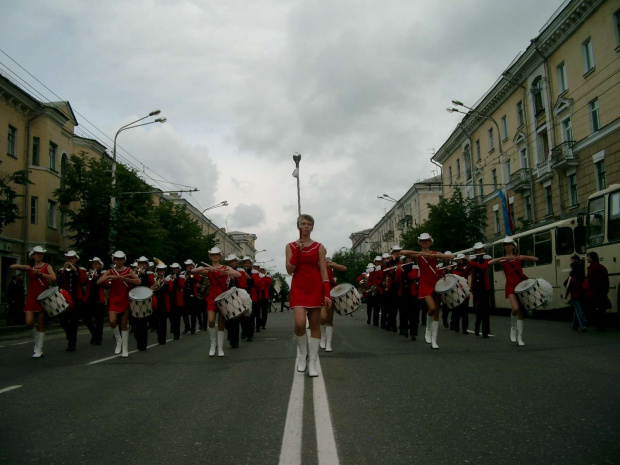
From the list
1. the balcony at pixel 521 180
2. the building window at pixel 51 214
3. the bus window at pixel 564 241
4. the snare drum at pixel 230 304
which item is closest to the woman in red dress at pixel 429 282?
the snare drum at pixel 230 304

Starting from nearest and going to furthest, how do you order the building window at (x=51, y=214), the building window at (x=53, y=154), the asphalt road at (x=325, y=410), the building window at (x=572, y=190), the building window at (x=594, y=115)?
the asphalt road at (x=325, y=410)
the building window at (x=594, y=115)
the building window at (x=572, y=190)
the building window at (x=51, y=214)
the building window at (x=53, y=154)

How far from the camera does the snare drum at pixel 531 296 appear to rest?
36.5 feet

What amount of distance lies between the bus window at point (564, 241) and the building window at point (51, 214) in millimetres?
28959

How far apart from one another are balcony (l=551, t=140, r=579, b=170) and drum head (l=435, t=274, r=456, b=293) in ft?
77.4

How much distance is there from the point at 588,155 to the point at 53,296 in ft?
92.3

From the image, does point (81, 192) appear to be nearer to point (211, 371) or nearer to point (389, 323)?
point (389, 323)

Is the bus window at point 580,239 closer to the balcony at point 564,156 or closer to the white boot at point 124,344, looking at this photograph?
the white boot at point 124,344

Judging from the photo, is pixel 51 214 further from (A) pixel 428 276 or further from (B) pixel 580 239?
(A) pixel 428 276

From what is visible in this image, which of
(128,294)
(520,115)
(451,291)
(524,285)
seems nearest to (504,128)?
(520,115)

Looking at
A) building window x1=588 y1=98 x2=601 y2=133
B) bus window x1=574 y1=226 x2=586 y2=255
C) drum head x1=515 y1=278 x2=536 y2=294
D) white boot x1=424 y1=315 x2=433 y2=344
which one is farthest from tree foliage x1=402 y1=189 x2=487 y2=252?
white boot x1=424 y1=315 x2=433 y2=344

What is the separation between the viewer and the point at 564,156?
107ft

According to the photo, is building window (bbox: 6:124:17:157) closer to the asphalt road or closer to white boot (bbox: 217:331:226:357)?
the asphalt road

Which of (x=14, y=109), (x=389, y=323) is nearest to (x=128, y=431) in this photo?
(x=389, y=323)

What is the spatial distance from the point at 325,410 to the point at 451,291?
6.42 m
